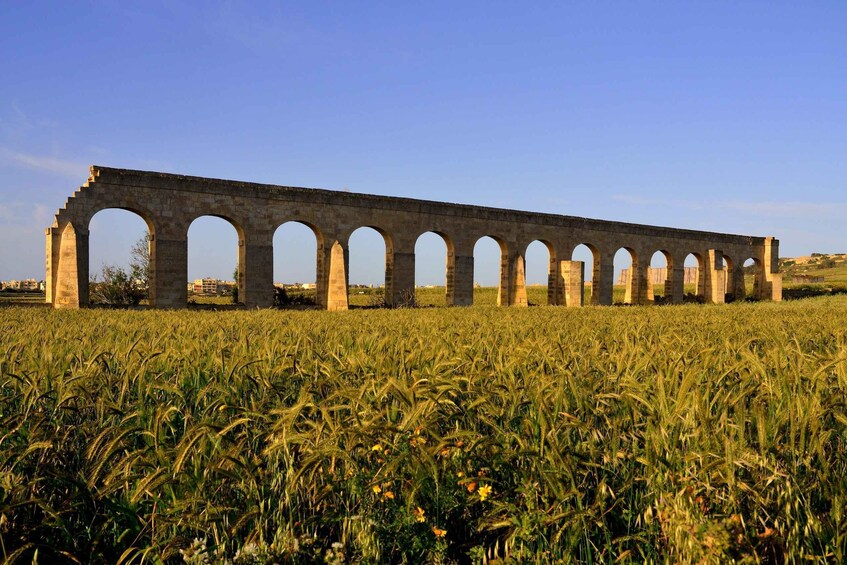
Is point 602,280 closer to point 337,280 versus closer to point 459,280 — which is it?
point 459,280

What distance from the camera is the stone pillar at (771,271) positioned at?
3844 cm

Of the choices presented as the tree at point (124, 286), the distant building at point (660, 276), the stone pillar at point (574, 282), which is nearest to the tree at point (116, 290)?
the tree at point (124, 286)

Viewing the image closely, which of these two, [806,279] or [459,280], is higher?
[806,279]

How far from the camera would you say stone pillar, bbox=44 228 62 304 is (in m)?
→ 19.5

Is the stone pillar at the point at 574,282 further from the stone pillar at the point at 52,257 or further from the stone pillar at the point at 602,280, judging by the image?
the stone pillar at the point at 52,257

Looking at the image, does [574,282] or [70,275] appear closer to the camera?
[70,275]

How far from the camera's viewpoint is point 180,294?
2127 cm

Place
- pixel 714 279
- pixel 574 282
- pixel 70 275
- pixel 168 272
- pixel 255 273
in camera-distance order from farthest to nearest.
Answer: pixel 714 279 → pixel 574 282 → pixel 255 273 → pixel 168 272 → pixel 70 275

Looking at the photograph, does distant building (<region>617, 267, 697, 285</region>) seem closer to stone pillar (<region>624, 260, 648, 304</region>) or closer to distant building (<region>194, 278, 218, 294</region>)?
stone pillar (<region>624, 260, 648, 304</region>)

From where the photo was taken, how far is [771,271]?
39844 millimetres

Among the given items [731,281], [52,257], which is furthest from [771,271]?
[52,257]

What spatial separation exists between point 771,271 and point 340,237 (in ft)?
100

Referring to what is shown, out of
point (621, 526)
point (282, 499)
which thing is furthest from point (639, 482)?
point (282, 499)

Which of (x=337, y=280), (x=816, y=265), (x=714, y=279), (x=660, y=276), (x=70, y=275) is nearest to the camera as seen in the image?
(x=70, y=275)
